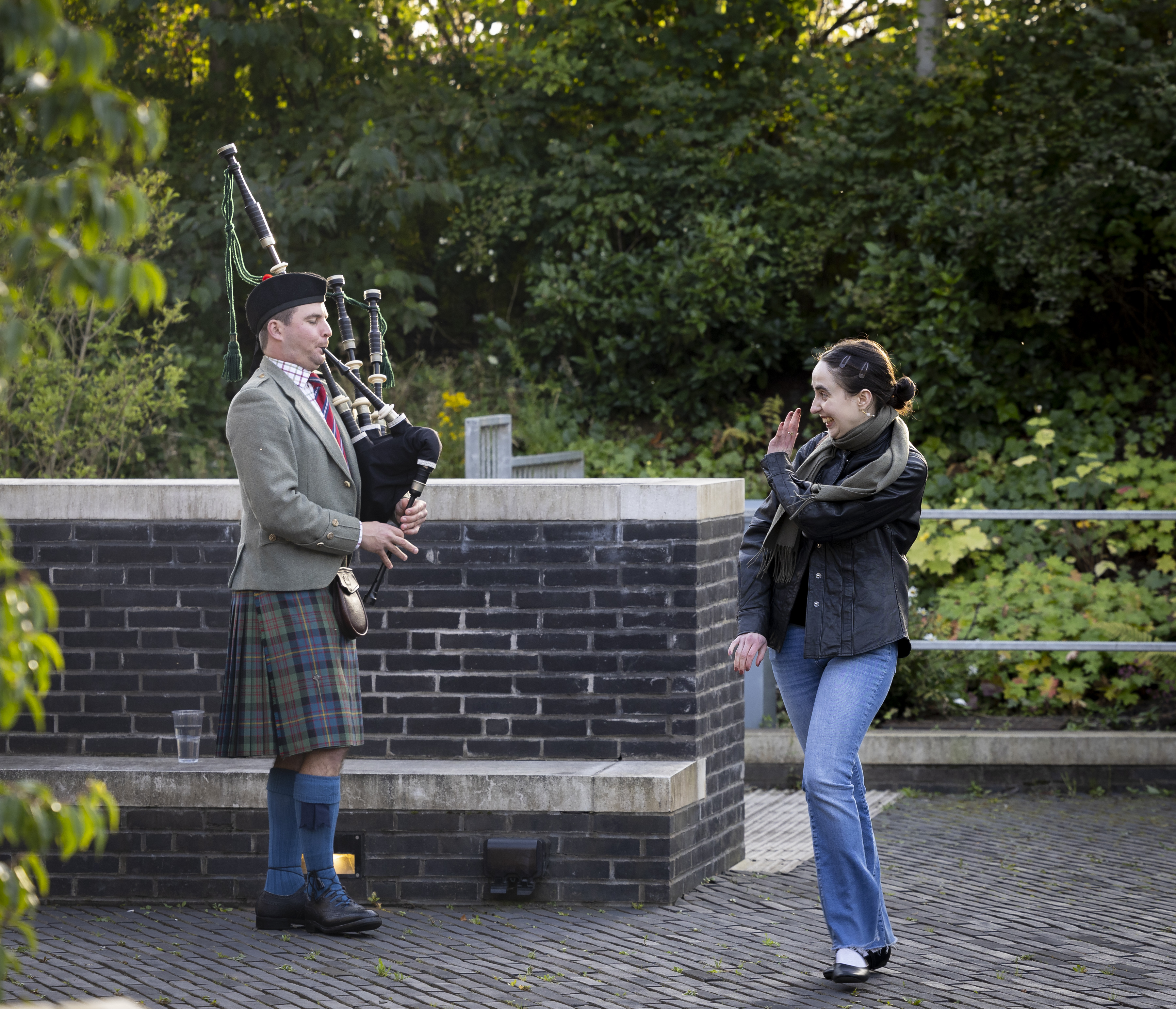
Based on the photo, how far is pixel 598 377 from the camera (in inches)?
512

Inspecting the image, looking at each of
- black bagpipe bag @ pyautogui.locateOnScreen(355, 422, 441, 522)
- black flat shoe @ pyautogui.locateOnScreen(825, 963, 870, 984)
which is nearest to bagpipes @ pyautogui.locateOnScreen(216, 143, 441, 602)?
black bagpipe bag @ pyautogui.locateOnScreen(355, 422, 441, 522)

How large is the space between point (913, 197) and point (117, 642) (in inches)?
333

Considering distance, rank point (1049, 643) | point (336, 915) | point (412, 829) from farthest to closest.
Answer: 1. point (1049, 643)
2. point (412, 829)
3. point (336, 915)

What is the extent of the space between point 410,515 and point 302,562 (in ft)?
1.27

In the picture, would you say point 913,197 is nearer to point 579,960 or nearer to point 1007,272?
point 1007,272

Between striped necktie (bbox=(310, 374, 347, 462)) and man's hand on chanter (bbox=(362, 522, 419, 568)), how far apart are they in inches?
11.0

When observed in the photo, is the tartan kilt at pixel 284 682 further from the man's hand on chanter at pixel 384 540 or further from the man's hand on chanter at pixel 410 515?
the man's hand on chanter at pixel 410 515

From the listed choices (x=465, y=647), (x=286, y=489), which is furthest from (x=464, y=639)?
(x=286, y=489)

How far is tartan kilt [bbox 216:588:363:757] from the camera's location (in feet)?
15.2

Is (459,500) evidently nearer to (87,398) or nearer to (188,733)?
(188,733)

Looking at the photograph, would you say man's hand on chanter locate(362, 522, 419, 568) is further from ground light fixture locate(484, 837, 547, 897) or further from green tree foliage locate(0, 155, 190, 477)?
green tree foliage locate(0, 155, 190, 477)

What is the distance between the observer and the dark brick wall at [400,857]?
207 inches

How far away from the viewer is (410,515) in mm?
4793

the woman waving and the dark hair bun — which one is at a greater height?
the dark hair bun
